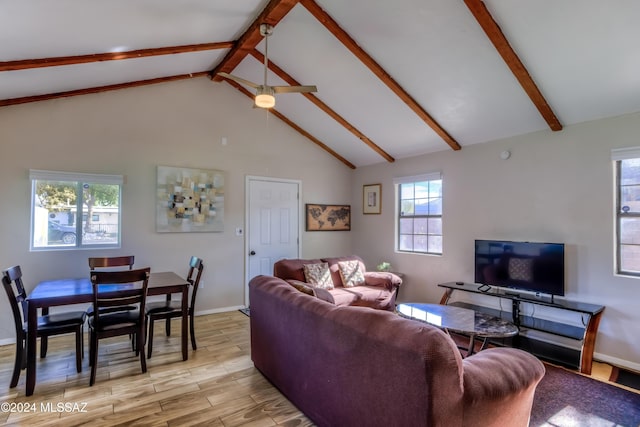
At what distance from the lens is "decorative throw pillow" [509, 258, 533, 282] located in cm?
385

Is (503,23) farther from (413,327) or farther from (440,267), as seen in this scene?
(440,267)

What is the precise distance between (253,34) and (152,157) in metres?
2.14

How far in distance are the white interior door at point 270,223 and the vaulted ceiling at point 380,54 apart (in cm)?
161

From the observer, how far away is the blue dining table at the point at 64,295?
2.63 metres

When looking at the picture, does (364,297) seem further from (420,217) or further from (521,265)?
(521,265)

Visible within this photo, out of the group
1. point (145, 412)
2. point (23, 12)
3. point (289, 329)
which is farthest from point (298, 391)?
point (23, 12)

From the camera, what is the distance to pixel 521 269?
3.92 metres

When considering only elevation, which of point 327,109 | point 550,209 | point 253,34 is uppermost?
point 253,34

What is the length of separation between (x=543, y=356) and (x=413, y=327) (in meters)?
2.77

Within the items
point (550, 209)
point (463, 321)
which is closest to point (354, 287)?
point (463, 321)

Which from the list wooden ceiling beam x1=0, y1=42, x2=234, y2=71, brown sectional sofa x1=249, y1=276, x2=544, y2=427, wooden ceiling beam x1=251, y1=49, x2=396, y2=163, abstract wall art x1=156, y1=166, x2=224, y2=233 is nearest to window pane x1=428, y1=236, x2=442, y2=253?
wooden ceiling beam x1=251, y1=49, x2=396, y2=163

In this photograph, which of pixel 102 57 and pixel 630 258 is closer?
pixel 102 57

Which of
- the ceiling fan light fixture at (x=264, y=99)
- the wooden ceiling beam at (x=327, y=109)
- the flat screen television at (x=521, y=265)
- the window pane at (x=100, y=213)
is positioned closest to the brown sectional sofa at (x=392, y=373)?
the ceiling fan light fixture at (x=264, y=99)

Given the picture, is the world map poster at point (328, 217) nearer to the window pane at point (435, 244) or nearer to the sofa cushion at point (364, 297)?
the sofa cushion at point (364, 297)
